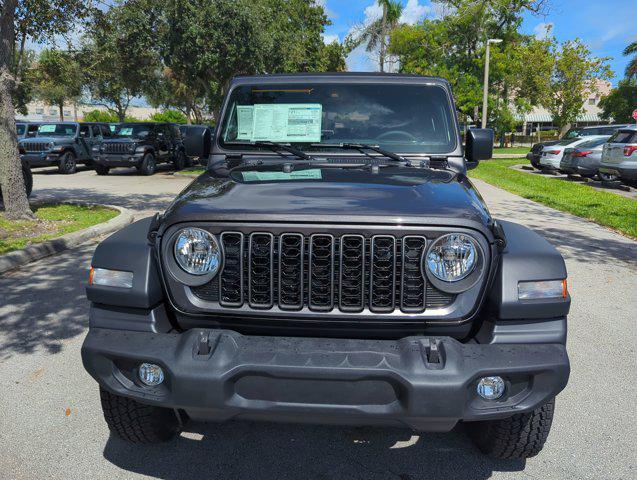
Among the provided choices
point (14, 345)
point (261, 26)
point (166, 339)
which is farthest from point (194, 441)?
point (261, 26)

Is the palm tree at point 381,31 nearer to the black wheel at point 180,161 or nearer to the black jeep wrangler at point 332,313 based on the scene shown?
the black wheel at point 180,161

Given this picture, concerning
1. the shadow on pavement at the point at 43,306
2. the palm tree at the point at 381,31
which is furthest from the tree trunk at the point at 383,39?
the shadow on pavement at the point at 43,306

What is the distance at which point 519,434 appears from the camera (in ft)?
8.54

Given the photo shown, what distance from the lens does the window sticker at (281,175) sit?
2.82m

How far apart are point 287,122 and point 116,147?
16414 millimetres

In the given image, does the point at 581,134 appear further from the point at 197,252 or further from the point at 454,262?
the point at 197,252

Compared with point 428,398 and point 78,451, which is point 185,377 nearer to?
point 428,398

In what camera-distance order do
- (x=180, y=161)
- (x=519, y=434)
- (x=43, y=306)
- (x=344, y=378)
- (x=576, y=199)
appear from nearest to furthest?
1. (x=344, y=378)
2. (x=519, y=434)
3. (x=43, y=306)
4. (x=576, y=199)
5. (x=180, y=161)

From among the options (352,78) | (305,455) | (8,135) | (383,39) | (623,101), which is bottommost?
(305,455)

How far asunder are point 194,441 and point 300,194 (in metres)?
1.50

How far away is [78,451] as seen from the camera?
9.29 feet

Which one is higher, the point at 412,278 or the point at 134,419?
the point at 412,278

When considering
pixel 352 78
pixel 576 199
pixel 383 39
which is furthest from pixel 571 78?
pixel 352 78

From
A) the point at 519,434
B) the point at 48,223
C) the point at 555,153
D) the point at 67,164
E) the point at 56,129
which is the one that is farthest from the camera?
the point at 56,129
